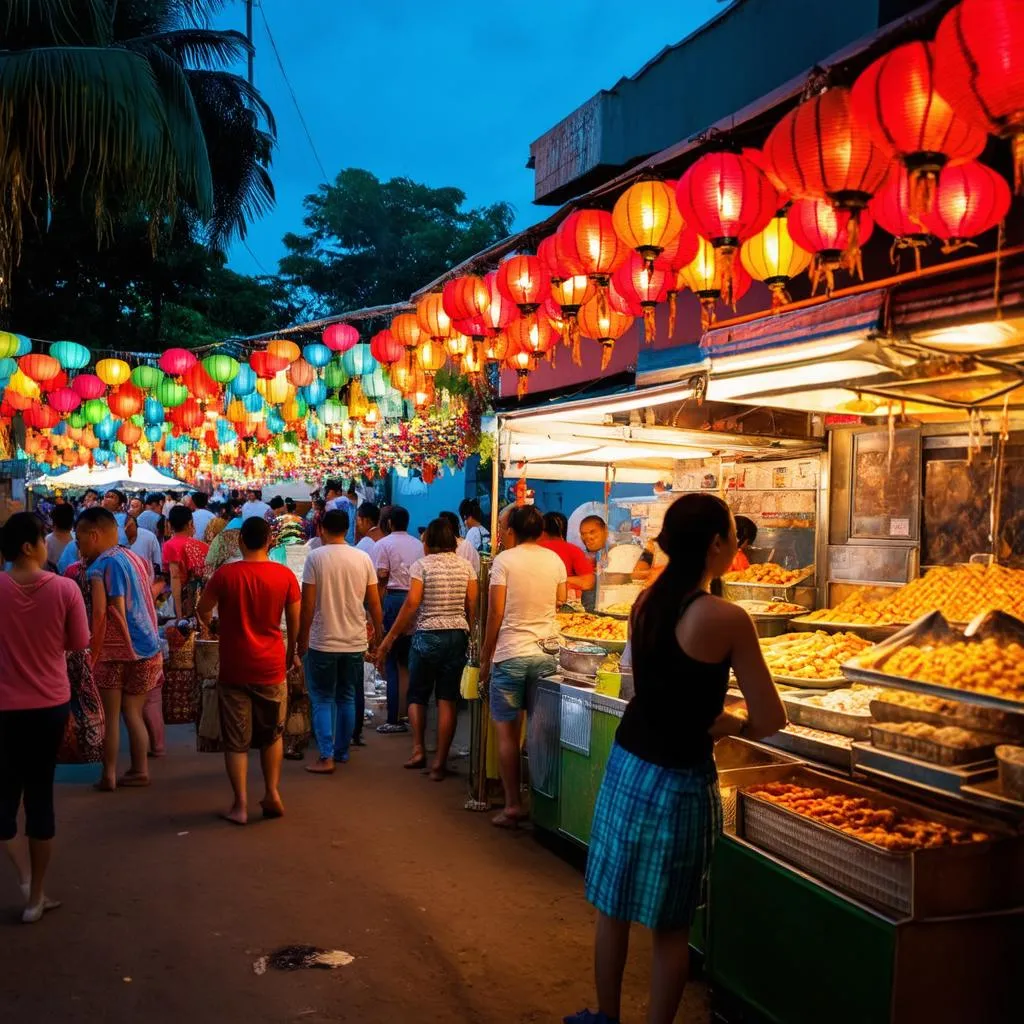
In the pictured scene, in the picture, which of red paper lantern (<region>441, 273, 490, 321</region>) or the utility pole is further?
the utility pole

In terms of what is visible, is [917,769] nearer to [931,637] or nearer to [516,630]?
[931,637]

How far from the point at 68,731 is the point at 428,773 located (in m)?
2.92

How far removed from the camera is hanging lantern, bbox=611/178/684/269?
570 centimetres

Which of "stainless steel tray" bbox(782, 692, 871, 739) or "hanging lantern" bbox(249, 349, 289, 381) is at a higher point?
"hanging lantern" bbox(249, 349, 289, 381)

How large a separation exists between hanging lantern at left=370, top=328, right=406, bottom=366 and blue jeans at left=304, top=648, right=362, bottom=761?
13.5 ft

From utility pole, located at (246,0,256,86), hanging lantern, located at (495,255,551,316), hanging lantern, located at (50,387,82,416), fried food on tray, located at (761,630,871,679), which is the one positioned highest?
utility pole, located at (246,0,256,86)

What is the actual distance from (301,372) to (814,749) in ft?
35.6

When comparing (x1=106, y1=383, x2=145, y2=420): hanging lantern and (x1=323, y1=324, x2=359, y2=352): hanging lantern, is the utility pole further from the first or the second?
(x1=323, y1=324, x2=359, y2=352): hanging lantern

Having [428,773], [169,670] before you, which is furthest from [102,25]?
[428,773]

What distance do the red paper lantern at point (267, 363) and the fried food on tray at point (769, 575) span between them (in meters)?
7.63

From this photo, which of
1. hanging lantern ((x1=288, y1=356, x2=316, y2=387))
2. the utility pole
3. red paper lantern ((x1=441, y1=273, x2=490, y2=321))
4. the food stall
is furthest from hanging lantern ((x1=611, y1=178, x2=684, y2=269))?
the utility pole

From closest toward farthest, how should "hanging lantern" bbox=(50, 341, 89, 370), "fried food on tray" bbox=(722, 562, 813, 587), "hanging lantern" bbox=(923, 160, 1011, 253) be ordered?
"hanging lantern" bbox=(923, 160, 1011, 253) < "fried food on tray" bbox=(722, 562, 813, 587) < "hanging lantern" bbox=(50, 341, 89, 370)


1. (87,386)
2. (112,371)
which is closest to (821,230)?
(112,371)

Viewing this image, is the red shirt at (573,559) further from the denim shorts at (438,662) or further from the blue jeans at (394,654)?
the blue jeans at (394,654)
